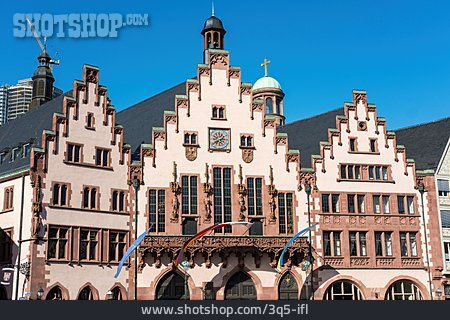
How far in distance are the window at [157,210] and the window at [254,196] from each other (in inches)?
285

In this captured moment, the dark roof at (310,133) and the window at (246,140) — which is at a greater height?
the dark roof at (310,133)

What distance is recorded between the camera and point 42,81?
251 feet

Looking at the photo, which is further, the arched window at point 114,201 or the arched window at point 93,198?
the arched window at point 114,201

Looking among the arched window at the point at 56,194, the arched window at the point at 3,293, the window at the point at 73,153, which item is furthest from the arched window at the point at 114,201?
the arched window at the point at 3,293

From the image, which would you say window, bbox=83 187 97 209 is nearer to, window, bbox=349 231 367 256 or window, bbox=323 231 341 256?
window, bbox=323 231 341 256

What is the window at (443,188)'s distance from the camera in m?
61.6

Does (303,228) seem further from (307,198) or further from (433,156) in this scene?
(433,156)

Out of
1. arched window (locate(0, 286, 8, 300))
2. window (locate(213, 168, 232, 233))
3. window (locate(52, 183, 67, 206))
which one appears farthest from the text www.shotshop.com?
arched window (locate(0, 286, 8, 300))

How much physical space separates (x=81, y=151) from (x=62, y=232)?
6.55 m

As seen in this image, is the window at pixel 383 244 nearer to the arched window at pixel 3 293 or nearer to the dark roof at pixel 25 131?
the dark roof at pixel 25 131

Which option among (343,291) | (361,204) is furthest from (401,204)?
(343,291)

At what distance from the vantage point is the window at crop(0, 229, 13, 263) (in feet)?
170

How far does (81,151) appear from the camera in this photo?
53.2 metres

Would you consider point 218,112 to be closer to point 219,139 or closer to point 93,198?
point 219,139
